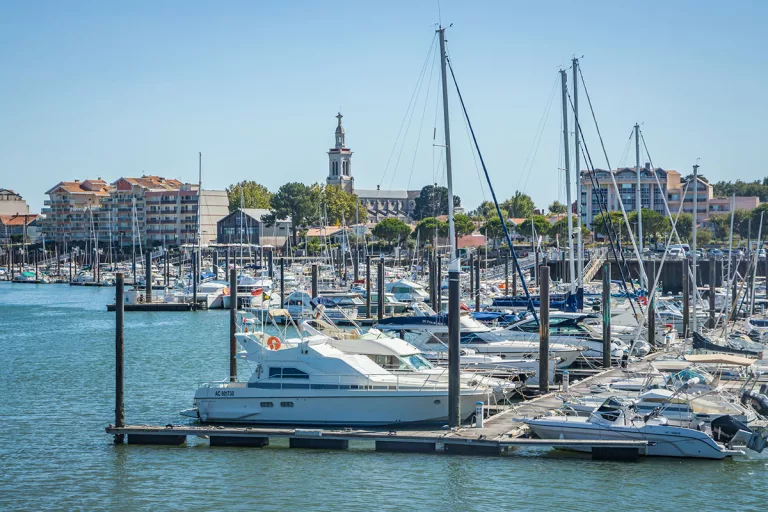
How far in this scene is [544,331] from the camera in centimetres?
3359

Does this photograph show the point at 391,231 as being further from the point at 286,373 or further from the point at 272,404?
the point at 272,404

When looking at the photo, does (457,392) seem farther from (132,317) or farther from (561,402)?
(132,317)

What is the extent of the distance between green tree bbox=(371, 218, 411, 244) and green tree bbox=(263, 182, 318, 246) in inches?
1016

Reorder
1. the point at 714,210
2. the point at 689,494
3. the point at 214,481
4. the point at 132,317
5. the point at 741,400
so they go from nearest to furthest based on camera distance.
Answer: the point at 689,494
the point at 214,481
the point at 741,400
the point at 132,317
the point at 714,210

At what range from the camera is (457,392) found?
27859 millimetres

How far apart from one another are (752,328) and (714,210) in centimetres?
13123

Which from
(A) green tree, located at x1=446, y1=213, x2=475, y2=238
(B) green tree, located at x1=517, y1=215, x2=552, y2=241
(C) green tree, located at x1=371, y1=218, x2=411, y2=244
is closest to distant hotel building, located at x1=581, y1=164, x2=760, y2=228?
(B) green tree, located at x1=517, y1=215, x2=552, y2=241

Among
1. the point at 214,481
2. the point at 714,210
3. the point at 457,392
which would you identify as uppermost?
the point at 714,210

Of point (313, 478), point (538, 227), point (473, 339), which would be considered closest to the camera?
point (313, 478)

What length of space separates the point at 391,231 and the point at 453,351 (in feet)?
457

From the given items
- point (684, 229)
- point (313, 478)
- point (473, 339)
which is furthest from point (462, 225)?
point (313, 478)

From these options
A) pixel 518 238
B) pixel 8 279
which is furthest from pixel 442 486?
pixel 8 279

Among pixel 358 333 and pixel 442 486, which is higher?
pixel 358 333

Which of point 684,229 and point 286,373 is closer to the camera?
point 286,373
